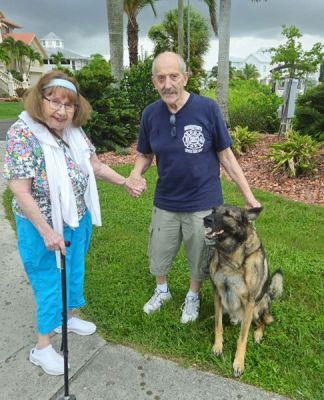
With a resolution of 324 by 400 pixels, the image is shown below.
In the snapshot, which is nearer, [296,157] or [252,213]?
[252,213]

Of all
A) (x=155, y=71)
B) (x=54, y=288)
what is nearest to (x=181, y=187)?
(x=155, y=71)

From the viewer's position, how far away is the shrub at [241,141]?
8594mm

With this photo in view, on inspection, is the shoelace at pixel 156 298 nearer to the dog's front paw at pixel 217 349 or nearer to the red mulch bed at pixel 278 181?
the dog's front paw at pixel 217 349

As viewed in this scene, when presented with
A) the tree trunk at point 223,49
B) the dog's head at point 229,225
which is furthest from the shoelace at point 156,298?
the tree trunk at point 223,49

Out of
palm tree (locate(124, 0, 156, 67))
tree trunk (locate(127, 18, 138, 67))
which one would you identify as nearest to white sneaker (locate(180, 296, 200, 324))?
palm tree (locate(124, 0, 156, 67))

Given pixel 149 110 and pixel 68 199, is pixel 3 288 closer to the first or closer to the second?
pixel 68 199

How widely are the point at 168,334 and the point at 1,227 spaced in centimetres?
338

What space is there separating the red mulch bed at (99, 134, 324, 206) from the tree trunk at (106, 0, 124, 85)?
10.6ft

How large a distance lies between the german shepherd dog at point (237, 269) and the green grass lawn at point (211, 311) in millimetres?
163

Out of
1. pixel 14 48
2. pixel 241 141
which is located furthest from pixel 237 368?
pixel 14 48

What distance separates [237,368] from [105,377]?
0.94 meters

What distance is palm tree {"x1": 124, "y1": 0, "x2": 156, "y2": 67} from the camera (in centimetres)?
1852

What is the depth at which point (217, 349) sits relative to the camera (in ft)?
9.27

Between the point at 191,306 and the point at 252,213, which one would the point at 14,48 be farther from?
the point at 252,213
